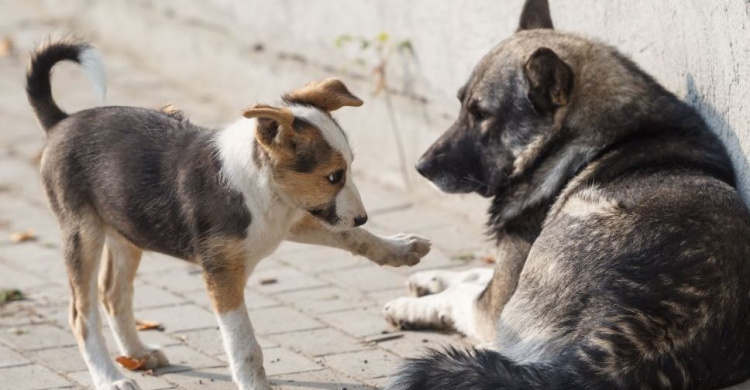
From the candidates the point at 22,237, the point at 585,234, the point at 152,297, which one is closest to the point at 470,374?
the point at 585,234

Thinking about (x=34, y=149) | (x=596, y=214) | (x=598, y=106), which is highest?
(x=598, y=106)

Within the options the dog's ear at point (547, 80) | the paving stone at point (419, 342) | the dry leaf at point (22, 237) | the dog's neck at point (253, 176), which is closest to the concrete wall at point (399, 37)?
the dog's ear at point (547, 80)

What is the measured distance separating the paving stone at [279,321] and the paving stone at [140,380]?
2.35ft

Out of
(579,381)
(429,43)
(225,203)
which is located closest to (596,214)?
(579,381)

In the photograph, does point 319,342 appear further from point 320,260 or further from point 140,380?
point 320,260

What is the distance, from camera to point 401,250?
16.9 ft

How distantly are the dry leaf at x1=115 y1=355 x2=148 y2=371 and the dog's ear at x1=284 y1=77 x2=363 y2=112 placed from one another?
1.44 metres

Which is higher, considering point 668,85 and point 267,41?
point 668,85

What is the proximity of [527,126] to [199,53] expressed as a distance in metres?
5.42

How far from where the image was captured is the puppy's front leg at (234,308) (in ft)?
14.8

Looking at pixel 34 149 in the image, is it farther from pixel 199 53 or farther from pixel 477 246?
pixel 477 246

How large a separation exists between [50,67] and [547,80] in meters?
2.25

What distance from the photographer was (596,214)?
4.67m

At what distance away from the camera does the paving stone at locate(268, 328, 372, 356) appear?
5.39 m
